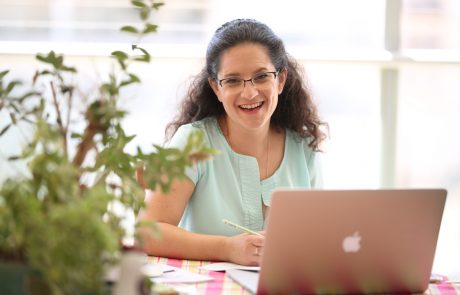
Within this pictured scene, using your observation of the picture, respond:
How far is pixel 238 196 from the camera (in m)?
2.62

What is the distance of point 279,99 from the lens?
2.85 m

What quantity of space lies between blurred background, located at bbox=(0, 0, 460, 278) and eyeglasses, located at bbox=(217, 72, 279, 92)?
1.20 meters

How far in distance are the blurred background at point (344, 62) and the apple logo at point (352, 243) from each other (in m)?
2.10

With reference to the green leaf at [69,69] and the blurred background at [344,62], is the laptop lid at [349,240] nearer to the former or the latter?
the green leaf at [69,69]

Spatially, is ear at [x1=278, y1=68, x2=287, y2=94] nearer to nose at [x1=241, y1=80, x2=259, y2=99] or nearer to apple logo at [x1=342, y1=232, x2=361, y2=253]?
nose at [x1=241, y1=80, x2=259, y2=99]

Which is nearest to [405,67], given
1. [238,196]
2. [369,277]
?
[238,196]

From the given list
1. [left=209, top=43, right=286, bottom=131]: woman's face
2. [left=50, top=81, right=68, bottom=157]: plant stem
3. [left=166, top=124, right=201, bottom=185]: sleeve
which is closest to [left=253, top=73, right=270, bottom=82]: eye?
[left=209, top=43, right=286, bottom=131]: woman's face

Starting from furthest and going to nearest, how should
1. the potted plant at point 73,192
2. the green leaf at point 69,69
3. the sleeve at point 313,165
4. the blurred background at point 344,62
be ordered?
the blurred background at point 344,62
the sleeve at point 313,165
the green leaf at point 69,69
the potted plant at point 73,192

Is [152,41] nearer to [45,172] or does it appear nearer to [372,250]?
[372,250]

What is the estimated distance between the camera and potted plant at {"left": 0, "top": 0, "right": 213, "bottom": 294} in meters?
1.22

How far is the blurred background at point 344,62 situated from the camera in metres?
3.77

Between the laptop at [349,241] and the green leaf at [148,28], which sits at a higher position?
the green leaf at [148,28]

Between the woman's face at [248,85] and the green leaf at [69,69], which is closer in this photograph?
the green leaf at [69,69]

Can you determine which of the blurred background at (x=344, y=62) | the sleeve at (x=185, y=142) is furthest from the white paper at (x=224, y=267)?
the blurred background at (x=344, y=62)
